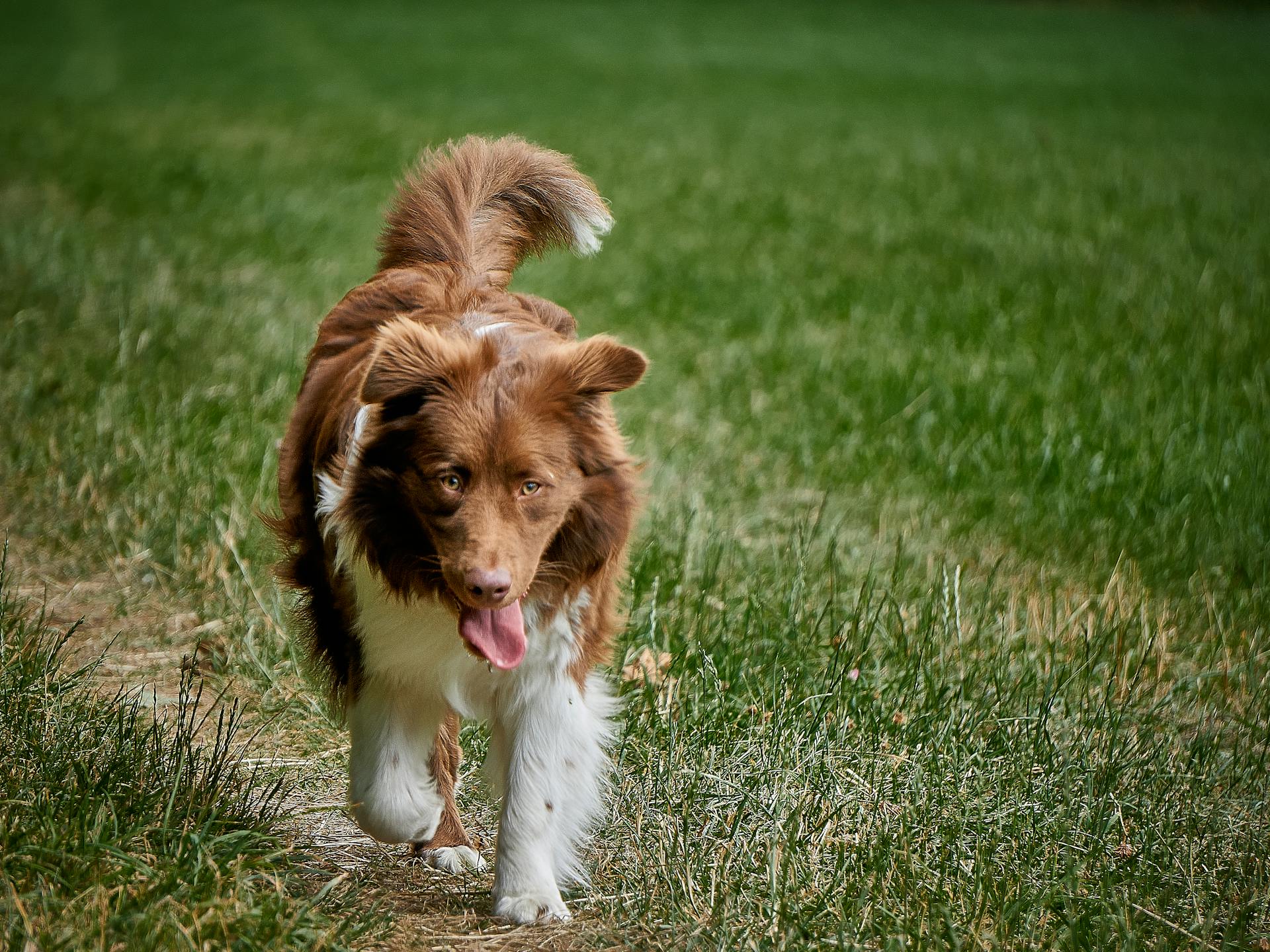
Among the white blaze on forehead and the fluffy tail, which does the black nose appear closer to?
the white blaze on forehead

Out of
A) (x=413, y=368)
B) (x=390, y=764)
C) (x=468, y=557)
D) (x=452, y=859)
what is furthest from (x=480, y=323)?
(x=452, y=859)

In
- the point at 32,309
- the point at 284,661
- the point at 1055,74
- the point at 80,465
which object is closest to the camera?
the point at 284,661

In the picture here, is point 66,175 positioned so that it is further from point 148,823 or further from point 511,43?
point 511,43

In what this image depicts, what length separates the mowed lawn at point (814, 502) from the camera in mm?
3117

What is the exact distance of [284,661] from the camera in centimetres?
421

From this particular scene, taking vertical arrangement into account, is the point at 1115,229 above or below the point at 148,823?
above

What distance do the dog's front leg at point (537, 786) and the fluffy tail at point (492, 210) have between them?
4.57 feet

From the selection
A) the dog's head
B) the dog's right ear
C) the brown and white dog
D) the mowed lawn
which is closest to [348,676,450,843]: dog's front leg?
the brown and white dog

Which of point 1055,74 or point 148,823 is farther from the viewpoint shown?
point 1055,74

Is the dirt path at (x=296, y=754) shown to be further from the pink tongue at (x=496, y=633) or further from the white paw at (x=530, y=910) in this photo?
the pink tongue at (x=496, y=633)

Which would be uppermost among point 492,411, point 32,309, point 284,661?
point 492,411

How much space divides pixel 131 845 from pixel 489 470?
114 centimetres

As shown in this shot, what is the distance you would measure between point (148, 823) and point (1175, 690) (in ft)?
→ 9.92

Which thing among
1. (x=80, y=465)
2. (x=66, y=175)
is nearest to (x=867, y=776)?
(x=80, y=465)
